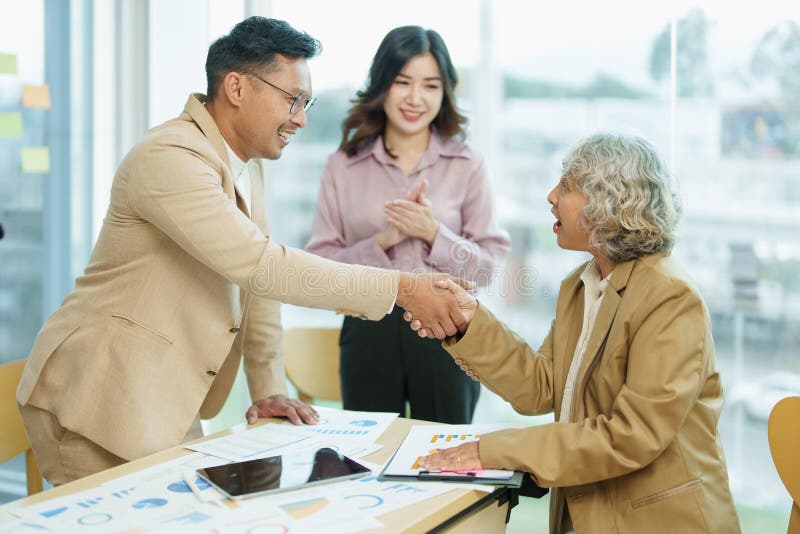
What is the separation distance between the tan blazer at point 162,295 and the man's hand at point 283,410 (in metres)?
0.20

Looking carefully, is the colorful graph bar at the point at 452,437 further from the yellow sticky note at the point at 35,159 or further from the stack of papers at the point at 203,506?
the yellow sticky note at the point at 35,159

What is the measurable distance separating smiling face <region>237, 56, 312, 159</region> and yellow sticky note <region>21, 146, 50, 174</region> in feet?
5.11

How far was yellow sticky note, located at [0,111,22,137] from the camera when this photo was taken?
10.2 feet

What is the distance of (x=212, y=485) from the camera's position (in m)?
1.57

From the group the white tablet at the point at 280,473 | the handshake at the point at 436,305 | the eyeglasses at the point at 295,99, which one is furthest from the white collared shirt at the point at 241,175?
the white tablet at the point at 280,473

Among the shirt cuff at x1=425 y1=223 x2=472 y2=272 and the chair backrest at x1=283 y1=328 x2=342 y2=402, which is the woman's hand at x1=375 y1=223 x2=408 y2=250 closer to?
the shirt cuff at x1=425 y1=223 x2=472 y2=272

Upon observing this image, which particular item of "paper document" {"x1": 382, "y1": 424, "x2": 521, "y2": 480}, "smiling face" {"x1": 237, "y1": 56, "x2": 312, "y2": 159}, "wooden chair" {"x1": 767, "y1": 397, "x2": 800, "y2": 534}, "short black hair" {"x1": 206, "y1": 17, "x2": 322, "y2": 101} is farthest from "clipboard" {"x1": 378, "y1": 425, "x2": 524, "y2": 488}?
"short black hair" {"x1": 206, "y1": 17, "x2": 322, "y2": 101}

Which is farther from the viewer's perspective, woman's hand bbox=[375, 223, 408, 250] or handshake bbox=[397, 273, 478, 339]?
woman's hand bbox=[375, 223, 408, 250]

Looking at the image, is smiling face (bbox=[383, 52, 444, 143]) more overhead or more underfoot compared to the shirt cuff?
more overhead

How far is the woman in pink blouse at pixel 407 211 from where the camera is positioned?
101 inches

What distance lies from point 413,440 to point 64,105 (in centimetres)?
237

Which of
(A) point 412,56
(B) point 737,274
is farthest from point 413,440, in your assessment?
(B) point 737,274

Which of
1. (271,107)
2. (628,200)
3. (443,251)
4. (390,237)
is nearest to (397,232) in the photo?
(390,237)

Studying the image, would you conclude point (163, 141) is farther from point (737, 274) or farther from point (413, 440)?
point (737, 274)
